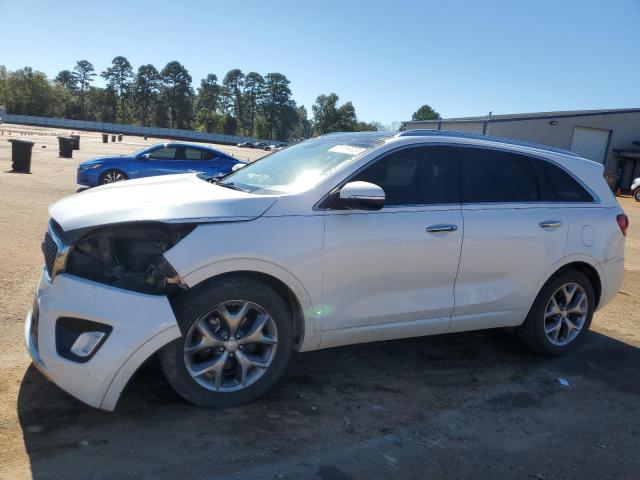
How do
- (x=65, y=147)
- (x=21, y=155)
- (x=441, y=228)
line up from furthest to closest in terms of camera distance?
(x=65, y=147) → (x=21, y=155) → (x=441, y=228)

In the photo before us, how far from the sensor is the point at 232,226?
3156 millimetres

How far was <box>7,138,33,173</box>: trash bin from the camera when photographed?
15.7 meters

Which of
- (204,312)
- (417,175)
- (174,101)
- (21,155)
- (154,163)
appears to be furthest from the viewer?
(174,101)

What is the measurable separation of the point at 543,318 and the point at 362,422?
6.81 ft

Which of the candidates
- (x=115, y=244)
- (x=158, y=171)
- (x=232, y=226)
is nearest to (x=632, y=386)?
(x=232, y=226)

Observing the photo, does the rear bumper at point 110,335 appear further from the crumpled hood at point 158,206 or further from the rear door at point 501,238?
the rear door at point 501,238

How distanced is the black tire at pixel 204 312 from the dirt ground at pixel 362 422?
11cm

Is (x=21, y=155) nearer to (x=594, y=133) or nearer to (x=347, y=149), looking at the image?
(x=347, y=149)

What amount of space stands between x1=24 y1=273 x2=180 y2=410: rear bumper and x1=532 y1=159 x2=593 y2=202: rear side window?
10.8 feet

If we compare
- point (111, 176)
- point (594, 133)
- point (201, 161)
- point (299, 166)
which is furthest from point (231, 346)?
point (594, 133)

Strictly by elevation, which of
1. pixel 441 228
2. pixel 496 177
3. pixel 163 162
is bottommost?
pixel 163 162

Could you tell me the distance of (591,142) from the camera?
131ft

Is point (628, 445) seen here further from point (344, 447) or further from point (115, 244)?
point (115, 244)

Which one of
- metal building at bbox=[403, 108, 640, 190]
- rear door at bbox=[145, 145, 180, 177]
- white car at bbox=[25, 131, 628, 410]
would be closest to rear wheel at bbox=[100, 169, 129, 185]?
rear door at bbox=[145, 145, 180, 177]
